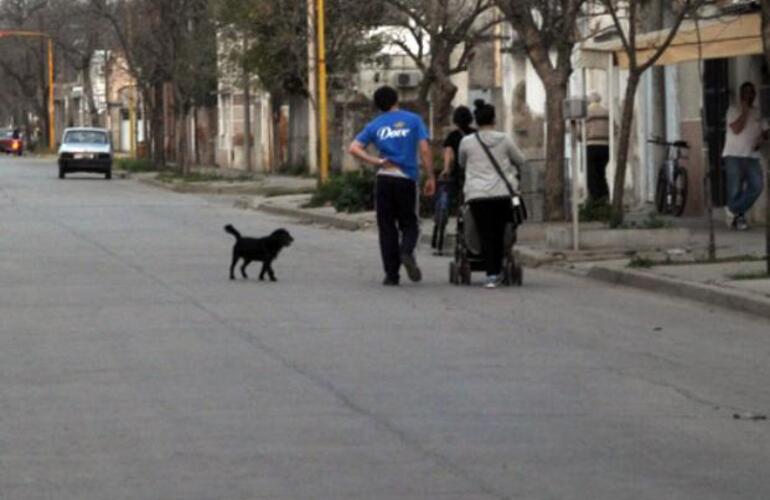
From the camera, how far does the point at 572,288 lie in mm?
19125

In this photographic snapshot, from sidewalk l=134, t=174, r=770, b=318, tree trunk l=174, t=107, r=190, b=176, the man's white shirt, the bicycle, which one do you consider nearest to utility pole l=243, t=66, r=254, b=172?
tree trunk l=174, t=107, r=190, b=176

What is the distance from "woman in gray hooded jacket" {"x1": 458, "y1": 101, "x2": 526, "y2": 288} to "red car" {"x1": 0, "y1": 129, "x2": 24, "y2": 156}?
92.9m

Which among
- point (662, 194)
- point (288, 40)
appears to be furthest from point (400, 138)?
point (288, 40)

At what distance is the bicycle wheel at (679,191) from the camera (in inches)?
1128

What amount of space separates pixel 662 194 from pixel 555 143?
5.09m

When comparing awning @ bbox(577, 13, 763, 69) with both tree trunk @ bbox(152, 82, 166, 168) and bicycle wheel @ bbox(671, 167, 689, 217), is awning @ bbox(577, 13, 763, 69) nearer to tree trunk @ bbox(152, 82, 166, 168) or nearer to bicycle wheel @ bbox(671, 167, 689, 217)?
bicycle wheel @ bbox(671, 167, 689, 217)

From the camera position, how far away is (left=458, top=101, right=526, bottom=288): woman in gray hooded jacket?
18562 millimetres

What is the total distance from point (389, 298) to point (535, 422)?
7.13 meters

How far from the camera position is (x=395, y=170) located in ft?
61.5

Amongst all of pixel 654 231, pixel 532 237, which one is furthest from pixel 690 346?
pixel 532 237

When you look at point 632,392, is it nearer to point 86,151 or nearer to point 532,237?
point 532,237

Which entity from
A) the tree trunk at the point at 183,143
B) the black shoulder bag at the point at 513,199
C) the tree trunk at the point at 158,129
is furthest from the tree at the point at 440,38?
the tree trunk at the point at 158,129

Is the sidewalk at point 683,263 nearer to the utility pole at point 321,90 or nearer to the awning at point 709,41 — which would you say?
the awning at point 709,41

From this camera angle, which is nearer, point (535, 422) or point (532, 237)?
point (535, 422)
